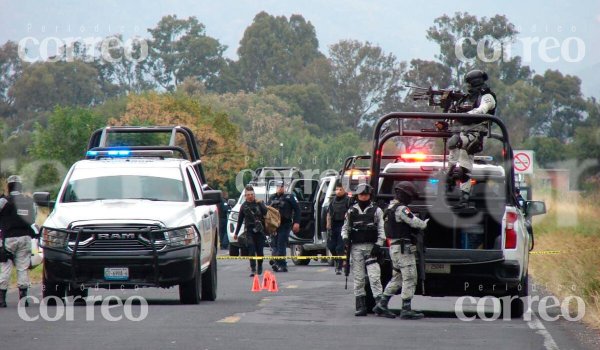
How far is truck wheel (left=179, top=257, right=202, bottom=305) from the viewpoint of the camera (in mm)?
19328

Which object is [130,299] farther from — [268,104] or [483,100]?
[268,104]

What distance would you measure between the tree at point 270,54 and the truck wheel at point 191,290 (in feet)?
488

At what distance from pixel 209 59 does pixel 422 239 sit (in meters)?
152

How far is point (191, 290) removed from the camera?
19422 millimetres

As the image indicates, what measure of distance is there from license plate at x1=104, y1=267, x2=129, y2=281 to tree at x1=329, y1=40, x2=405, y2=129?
137m

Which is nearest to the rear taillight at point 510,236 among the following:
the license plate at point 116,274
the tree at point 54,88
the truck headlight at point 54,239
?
the license plate at point 116,274

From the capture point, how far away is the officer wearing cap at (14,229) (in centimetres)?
1955

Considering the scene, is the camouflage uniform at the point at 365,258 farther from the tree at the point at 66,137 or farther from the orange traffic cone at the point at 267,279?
the tree at the point at 66,137

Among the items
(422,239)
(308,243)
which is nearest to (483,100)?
(422,239)

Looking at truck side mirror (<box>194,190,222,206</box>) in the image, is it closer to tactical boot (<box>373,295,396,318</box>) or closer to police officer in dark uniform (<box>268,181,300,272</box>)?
tactical boot (<box>373,295,396,318</box>)

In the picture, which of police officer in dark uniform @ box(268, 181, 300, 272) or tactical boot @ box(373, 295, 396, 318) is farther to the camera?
police officer in dark uniform @ box(268, 181, 300, 272)

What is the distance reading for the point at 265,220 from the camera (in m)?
29.8

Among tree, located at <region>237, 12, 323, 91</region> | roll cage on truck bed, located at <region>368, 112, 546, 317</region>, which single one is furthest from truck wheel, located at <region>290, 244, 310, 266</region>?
tree, located at <region>237, 12, 323, 91</region>

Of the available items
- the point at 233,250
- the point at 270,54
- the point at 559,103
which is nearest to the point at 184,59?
the point at 270,54
